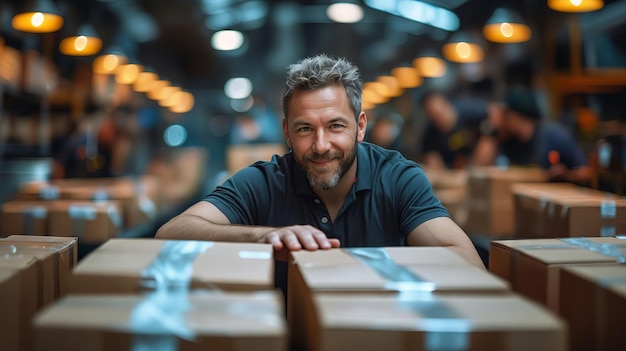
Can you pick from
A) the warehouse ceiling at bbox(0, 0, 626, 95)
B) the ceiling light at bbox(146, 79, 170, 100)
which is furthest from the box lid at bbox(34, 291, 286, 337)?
the ceiling light at bbox(146, 79, 170, 100)

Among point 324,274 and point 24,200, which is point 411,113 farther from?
point 324,274

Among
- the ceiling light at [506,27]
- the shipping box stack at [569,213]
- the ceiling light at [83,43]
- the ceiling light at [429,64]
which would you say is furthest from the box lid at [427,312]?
the ceiling light at [429,64]

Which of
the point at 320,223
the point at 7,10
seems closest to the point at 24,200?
the point at 7,10

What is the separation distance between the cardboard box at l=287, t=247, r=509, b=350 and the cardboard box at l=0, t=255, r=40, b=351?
56cm

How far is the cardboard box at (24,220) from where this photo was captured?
4.38m

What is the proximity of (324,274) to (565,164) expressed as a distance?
463cm

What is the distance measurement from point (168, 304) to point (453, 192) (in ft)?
19.6

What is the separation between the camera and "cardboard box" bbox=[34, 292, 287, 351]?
103cm

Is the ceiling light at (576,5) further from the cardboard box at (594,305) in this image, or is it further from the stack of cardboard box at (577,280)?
the cardboard box at (594,305)

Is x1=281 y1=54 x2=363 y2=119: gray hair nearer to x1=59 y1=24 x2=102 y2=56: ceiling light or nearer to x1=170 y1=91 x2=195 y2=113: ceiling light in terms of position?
x1=59 y1=24 x2=102 y2=56: ceiling light

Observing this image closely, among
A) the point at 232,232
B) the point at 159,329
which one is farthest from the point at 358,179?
the point at 159,329

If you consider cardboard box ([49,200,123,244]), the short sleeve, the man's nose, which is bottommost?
cardboard box ([49,200,123,244])

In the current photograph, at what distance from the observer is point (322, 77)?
2.45m

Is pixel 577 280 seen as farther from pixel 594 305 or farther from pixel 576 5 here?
pixel 576 5
